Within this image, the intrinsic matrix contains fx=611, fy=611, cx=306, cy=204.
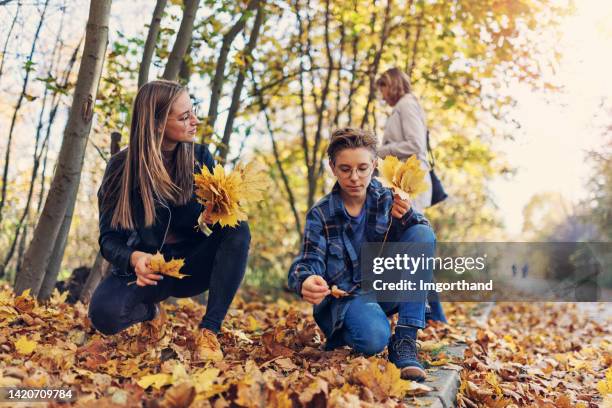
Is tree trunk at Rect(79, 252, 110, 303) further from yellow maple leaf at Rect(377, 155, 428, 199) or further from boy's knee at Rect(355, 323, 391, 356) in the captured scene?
yellow maple leaf at Rect(377, 155, 428, 199)

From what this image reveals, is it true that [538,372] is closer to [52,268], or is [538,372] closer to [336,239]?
[336,239]

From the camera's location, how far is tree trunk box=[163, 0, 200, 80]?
412cm

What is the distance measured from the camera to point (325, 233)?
9.91 feet

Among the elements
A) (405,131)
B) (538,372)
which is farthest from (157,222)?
(538,372)

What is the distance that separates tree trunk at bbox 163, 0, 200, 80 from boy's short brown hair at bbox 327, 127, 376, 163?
62.4 inches

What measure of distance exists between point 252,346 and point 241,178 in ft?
3.01

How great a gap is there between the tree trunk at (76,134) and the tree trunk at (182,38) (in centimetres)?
64

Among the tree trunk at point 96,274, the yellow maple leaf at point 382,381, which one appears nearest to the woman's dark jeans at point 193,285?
the yellow maple leaf at point 382,381

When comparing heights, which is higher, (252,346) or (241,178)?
(241,178)

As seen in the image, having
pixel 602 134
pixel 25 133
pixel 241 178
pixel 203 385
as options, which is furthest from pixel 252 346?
pixel 602 134

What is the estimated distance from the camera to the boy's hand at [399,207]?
2.93 meters

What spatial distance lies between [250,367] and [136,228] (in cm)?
103

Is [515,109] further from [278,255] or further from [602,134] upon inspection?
[602,134]

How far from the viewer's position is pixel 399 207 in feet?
9.70
